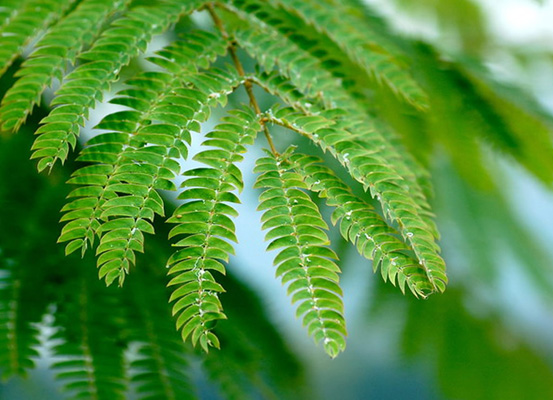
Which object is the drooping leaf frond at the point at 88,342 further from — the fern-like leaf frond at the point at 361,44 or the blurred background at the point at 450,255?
the fern-like leaf frond at the point at 361,44

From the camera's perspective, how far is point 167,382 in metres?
1.03

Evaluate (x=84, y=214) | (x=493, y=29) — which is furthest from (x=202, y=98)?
(x=493, y=29)

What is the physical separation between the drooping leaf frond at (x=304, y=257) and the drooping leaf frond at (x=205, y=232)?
0.04 metres

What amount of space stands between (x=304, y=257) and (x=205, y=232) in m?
0.11

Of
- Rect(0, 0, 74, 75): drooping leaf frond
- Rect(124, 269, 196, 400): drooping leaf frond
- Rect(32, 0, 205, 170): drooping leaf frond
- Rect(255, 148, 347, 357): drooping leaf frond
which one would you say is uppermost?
Rect(0, 0, 74, 75): drooping leaf frond

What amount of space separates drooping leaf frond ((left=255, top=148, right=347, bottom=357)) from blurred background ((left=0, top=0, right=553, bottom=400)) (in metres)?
0.47

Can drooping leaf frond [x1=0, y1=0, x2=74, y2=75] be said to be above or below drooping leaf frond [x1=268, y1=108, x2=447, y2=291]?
above

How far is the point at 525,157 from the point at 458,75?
0.70 ft

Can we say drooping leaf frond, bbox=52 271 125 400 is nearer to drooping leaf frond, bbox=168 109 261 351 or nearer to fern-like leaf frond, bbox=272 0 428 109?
drooping leaf frond, bbox=168 109 261 351

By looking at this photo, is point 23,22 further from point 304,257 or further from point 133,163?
point 304,257

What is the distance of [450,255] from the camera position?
1.65m

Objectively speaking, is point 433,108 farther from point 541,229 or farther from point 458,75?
point 541,229

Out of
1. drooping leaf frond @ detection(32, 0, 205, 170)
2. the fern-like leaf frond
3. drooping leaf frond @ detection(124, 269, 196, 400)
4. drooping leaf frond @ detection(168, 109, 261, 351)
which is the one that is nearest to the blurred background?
drooping leaf frond @ detection(124, 269, 196, 400)

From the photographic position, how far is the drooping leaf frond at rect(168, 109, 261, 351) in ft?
1.84
